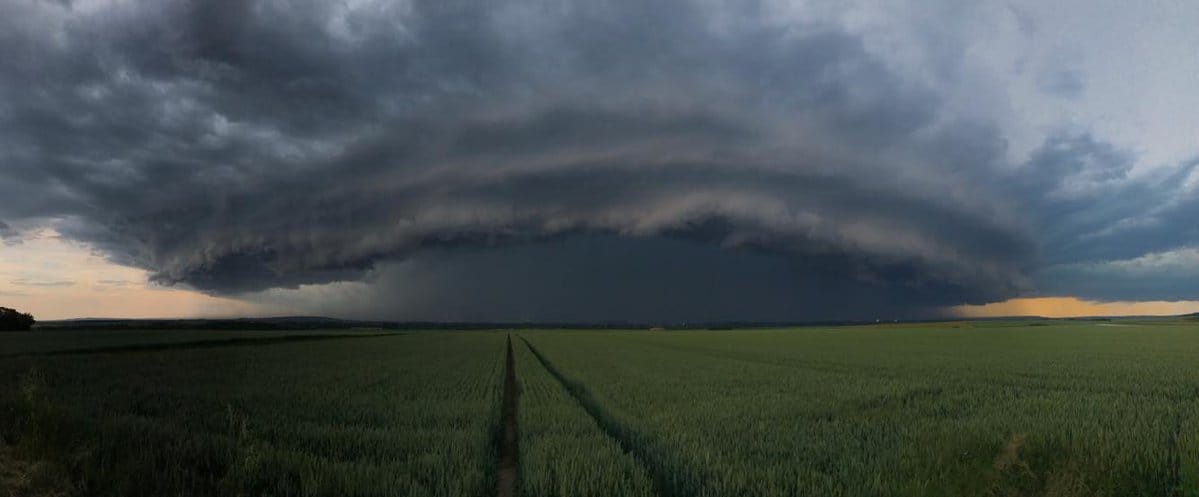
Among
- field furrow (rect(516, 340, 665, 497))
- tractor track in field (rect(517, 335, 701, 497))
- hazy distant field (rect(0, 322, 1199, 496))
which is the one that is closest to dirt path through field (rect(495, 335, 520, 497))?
hazy distant field (rect(0, 322, 1199, 496))

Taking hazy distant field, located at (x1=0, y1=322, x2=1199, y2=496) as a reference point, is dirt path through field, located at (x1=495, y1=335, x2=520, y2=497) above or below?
below

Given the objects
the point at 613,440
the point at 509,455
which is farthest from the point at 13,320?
the point at 613,440

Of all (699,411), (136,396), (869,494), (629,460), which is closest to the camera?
(869,494)

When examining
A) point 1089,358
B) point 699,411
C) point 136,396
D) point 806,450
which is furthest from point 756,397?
point 1089,358

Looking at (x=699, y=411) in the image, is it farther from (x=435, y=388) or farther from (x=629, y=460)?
(x=435, y=388)

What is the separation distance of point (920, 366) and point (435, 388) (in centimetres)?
2522

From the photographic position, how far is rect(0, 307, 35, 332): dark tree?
86625mm

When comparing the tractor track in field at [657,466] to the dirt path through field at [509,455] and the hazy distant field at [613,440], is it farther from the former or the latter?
the dirt path through field at [509,455]

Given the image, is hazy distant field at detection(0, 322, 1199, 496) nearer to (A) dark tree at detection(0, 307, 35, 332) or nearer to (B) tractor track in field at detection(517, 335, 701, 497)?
(B) tractor track in field at detection(517, 335, 701, 497)

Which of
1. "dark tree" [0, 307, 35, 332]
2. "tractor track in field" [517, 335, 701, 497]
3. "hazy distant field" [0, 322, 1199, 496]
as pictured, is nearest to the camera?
"hazy distant field" [0, 322, 1199, 496]

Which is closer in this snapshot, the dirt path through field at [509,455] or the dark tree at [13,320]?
the dirt path through field at [509,455]

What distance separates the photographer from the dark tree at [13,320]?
8662 centimetres

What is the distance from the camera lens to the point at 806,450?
1026cm

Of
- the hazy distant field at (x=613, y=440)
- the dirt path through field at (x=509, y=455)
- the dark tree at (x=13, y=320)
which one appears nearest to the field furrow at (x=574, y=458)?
the hazy distant field at (x=613, y=440)
